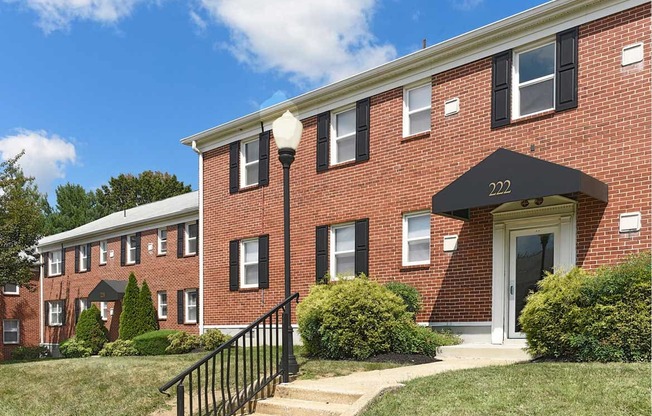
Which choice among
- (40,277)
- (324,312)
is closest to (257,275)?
(324,312)

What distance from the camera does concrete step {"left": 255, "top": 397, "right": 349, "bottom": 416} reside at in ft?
22.3

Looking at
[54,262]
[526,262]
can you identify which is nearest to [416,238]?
[526,262]

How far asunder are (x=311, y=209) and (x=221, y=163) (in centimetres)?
426

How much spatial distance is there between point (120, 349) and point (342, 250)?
33.5 feet

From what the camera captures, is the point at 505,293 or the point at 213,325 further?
the point at 213,325

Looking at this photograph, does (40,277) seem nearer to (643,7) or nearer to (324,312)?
(324,312)

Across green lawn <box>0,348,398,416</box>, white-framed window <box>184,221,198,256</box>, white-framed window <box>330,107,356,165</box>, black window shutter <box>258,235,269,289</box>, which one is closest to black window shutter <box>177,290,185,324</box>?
white-framed window <box>184,221,198,256</box>

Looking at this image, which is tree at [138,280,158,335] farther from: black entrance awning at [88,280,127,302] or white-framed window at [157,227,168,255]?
black entrance awning at [88,280,127,302]

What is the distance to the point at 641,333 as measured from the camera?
8.15 meters

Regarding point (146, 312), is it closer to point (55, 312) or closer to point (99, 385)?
point (55, 312)

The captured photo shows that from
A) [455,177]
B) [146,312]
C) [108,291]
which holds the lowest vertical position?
[146,312]

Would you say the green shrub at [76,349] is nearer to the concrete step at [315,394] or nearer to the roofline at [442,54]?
the roofline at [442,54]

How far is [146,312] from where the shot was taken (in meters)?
24.1

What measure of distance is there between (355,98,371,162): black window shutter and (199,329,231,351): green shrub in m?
6.33
